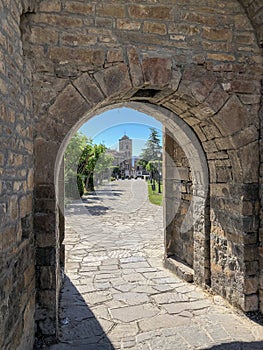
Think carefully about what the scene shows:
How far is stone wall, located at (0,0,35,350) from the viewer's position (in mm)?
1877

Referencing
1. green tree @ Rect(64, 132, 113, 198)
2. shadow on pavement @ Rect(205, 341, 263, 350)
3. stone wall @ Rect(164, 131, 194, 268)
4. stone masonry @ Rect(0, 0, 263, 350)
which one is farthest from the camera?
A: green tree @ Rect(64, 132, 113, 198)

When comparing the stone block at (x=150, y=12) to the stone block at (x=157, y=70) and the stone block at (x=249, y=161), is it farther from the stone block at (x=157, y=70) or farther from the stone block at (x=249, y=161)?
the stone block at (x=249, y=161)

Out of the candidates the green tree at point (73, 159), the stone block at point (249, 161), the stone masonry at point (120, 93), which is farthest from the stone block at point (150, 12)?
the green tree at point (73, 159)

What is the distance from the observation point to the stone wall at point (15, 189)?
188 cm

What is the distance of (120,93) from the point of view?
9.70 ft

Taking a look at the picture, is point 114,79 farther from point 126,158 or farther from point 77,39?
point 126,158

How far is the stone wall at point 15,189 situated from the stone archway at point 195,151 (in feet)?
0.47

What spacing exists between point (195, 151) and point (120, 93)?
52.0 inches

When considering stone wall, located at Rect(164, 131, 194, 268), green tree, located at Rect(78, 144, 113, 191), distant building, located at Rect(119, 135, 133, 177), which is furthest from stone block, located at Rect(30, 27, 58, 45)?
distant building, located at Rect(119, 135, 133, 177)

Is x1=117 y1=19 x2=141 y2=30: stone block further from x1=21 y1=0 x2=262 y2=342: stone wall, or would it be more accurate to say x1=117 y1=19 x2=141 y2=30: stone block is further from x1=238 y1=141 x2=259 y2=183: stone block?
x1=238 y1=141 x2=259 y2=183: stone block

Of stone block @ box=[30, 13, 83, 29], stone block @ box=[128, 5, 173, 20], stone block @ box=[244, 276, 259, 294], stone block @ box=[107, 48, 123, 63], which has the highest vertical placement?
stone block @ box=[128, 5, 173, 20]

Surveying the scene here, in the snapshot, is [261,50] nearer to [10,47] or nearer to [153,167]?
[10,47]

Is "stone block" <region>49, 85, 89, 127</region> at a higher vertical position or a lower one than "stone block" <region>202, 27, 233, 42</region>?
lower

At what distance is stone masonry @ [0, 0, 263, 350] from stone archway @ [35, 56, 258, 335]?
1 centimetres
